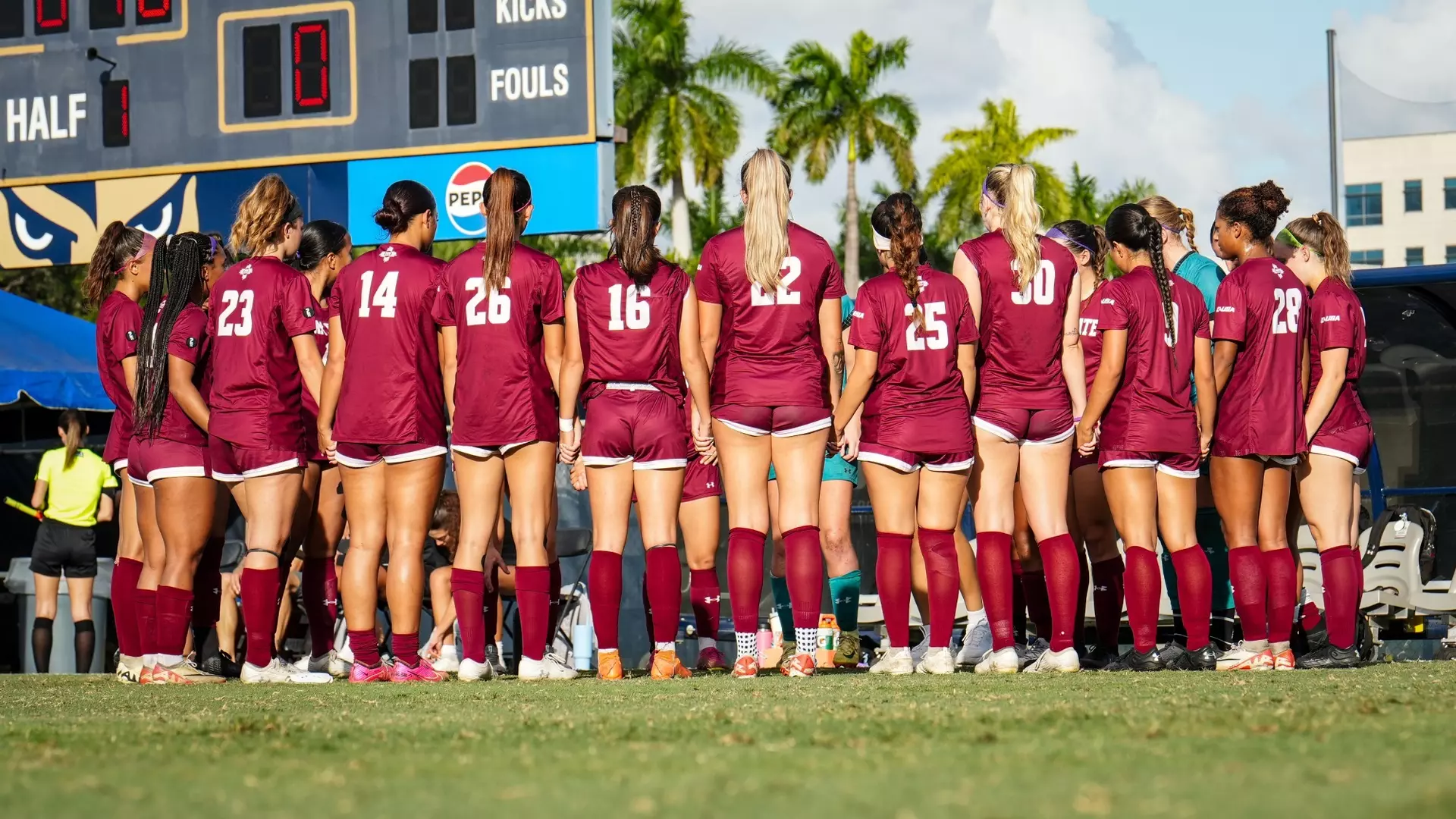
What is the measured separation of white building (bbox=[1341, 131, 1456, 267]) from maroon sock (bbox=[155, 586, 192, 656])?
68389mm

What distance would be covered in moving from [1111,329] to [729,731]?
3.55 meters

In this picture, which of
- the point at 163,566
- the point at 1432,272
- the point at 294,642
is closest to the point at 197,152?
the point at 294,642

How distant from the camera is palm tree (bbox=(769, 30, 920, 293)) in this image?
46.1 metres

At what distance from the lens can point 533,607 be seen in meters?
7.09

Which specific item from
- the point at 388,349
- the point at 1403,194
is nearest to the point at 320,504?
the point at 388,349

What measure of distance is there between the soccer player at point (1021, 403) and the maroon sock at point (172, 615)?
11.8 ft

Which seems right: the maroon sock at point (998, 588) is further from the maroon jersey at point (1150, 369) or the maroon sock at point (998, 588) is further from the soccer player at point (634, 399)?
the soccer player at point (634, 399)

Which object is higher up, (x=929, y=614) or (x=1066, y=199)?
(x=1066, y=199)

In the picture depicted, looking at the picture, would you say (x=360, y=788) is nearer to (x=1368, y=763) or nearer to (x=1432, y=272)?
(x=1368, y=763)

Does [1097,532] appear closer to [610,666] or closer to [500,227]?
[610,666]

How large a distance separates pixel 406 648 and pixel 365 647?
0.61ft

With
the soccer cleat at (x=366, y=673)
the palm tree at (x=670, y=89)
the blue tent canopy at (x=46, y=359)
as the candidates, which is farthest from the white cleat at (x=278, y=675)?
the palm tree at (x=670, y=89)

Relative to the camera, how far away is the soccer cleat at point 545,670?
7.02 m

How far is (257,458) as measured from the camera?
7.23m
